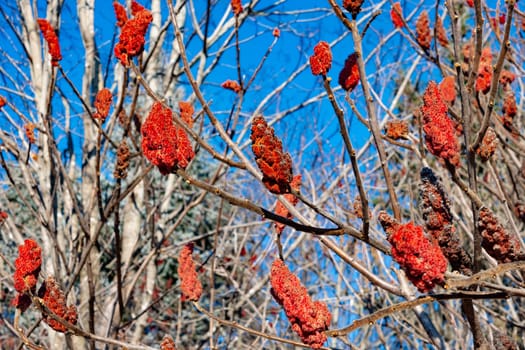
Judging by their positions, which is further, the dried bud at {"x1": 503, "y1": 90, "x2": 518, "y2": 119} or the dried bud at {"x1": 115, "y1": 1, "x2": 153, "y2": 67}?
the dried bud at {"x1": 503, "y1": 90, "x2": 518, "y2": 119}

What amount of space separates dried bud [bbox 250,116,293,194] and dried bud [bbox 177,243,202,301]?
0.73 meters

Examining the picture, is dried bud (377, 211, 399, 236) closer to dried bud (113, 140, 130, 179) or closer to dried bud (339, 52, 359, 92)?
dried bud (339, 52, 359, 92)

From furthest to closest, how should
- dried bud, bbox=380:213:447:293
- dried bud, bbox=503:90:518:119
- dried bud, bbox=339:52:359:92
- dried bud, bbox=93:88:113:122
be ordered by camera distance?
1. dried bud, bbox=503:90:518:119
2. dried bud, bbox=93:88:113:122
3. dried bud, bbox=339:52:359:92
4. dried bud, bbox=380:213:447:293

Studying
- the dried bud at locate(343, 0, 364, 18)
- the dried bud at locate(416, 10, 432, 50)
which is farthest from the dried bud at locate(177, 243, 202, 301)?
the dried bud at locate(416, 10, 432, 50)

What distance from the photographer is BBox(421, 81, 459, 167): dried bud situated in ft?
3.48

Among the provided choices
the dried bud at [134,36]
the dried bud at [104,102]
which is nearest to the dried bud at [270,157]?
the dried bud at [134,36]

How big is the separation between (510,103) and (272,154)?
4.58ft

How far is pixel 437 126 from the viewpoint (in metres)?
1.07

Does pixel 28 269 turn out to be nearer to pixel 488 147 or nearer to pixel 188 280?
pixel 188 280

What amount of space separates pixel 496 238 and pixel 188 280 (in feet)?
2.80

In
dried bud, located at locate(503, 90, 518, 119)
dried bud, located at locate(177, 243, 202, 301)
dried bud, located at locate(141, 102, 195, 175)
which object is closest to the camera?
→ dried bud, located at locate(141, 102, 195, 175)

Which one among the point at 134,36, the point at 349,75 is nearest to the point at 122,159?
the point at 134,36

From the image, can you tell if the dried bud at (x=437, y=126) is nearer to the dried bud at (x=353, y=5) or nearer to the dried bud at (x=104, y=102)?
the dried bud at (x=353, y=5)

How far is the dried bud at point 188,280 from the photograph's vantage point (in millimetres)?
1571
